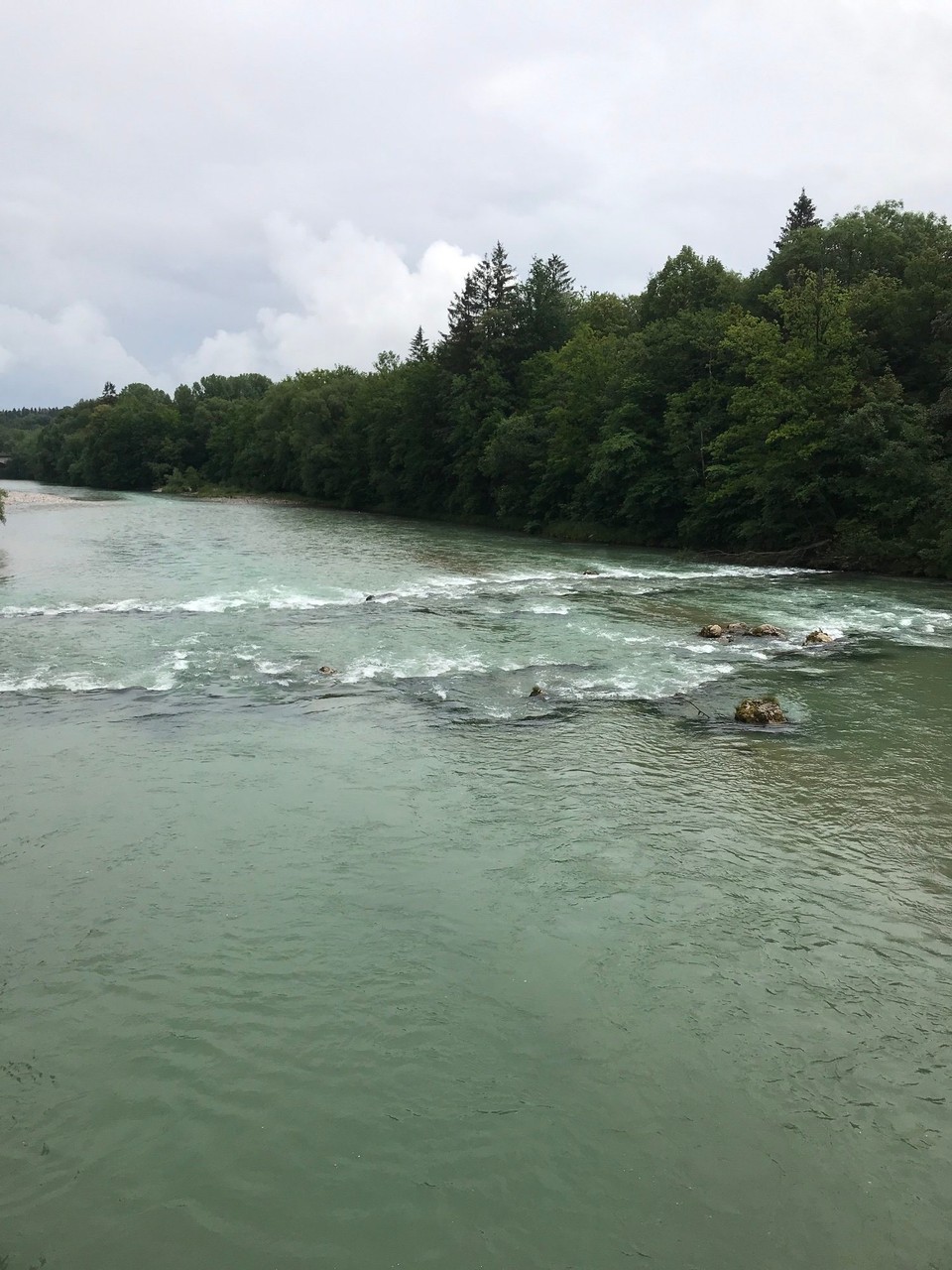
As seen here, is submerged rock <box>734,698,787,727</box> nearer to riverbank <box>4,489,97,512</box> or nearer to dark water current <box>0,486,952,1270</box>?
dark water current <box>0,486,952,1270</box>

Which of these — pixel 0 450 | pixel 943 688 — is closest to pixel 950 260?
pixel 943 688

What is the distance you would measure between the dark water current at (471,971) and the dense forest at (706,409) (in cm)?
2080

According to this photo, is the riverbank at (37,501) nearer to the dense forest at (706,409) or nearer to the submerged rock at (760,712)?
the dense forest at (706,409)

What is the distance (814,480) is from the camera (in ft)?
120

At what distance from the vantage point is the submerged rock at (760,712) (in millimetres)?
14875

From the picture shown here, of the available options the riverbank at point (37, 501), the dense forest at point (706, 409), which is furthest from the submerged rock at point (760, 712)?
the riverbank at point (37, 501)

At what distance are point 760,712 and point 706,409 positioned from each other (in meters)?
32.1

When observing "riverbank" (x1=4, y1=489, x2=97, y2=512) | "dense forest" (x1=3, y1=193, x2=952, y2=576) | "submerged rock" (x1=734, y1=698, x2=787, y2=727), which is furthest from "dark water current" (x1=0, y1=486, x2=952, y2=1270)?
"riverbank" (x1=4, y1=489, x2=97, y2=512)

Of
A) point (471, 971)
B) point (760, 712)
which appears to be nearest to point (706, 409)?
point (760, 712)

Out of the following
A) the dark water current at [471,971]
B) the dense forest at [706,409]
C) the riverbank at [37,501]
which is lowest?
the dark water current at [471,971]

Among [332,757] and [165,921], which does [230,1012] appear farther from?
[332,757]

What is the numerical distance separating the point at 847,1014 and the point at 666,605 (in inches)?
789

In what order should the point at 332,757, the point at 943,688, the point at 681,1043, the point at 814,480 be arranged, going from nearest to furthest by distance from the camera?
the point at 681,1043 → the point at 332,757 → the point at 943,688 → the point at 814,480

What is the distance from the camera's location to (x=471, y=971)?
7.85 metres
